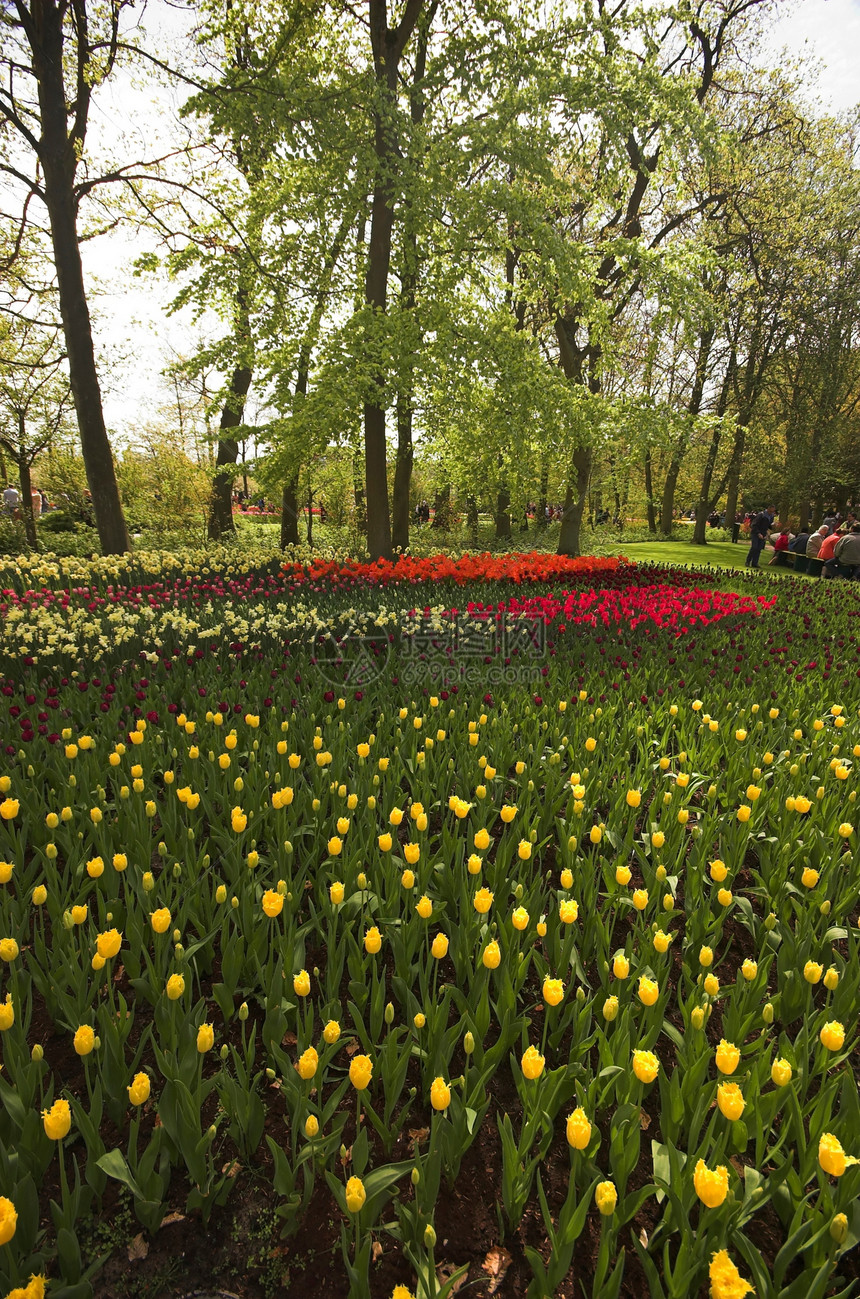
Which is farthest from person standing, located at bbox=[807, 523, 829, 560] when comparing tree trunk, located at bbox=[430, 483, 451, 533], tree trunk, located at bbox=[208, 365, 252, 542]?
tree trunk, located at bbox=[208, 365, 252, 542]

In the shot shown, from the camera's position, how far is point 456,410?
42.6ft

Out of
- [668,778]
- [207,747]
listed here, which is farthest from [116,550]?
[668,778]

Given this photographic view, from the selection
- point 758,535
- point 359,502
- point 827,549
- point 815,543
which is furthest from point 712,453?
point 359,502

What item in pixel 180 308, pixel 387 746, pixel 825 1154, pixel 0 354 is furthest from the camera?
pixel 0 354

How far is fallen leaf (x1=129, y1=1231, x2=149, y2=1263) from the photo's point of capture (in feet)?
4.99

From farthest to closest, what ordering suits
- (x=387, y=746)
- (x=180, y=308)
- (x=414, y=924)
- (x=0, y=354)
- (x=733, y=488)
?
(x=733, y=488) < (x=0, y=354) < (x=180, y=308) < (x=387, y=746) < (x=414, y=924)

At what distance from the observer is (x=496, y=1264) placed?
154 centimetres

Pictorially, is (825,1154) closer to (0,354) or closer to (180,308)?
(180,308)

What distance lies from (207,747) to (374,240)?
11379 millimetres

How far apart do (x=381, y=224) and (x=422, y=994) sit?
1289 centimetres

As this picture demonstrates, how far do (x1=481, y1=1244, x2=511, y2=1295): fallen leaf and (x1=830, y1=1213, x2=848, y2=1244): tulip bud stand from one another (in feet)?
2.34

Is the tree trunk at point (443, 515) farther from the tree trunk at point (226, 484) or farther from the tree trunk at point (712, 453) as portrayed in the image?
the tree trunk at point (712, 453)

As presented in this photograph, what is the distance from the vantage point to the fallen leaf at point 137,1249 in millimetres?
1521

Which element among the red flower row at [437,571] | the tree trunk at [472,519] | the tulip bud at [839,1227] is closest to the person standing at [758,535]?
the tree trunk at [472,519]
